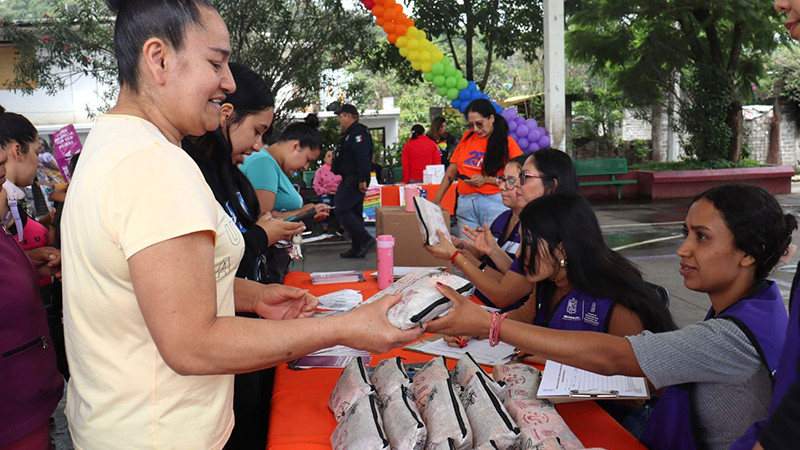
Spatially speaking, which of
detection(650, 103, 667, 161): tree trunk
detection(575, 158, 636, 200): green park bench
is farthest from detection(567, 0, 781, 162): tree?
detection(650, 103, 667, 161): tree trunk

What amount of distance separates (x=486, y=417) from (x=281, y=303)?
23.8 inches

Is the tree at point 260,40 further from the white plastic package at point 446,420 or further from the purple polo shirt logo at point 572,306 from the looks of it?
the white plastic package at point 446,420

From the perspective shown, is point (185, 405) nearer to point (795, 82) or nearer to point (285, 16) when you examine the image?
point (285, 16)

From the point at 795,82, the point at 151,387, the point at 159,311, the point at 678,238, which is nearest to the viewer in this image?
the point at 159,311

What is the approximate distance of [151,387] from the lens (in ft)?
3.40

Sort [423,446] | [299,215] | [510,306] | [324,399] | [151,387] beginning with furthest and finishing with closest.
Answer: [299,215], [510,306], [324,399], [423,446], [151,387]

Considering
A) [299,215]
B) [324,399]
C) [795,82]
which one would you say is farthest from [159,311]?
[795,82]

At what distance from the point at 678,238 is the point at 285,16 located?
677cm

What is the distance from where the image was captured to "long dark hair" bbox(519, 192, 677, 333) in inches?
79.9

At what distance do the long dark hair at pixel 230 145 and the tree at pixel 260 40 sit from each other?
749cm

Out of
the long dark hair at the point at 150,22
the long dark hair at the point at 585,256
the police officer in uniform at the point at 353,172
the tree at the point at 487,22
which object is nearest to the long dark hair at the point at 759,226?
the long dark hair at the point at 585,256

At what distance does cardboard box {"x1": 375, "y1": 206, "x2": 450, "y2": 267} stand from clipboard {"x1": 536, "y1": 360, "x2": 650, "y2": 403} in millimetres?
2636

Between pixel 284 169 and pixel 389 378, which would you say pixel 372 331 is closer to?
pixel 389 378

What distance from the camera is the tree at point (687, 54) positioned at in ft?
39.0
